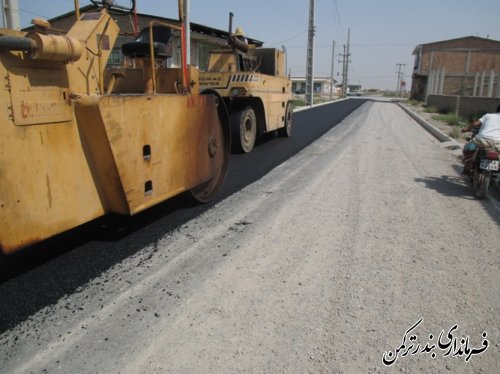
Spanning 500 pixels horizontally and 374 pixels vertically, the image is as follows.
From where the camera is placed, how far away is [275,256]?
3.96 metres

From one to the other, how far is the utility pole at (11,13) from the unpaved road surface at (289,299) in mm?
4340

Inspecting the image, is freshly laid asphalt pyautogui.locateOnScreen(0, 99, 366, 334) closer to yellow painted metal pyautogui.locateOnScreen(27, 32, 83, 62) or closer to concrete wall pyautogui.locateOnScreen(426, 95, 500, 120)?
yellow painted metal pyautogui.locateOnScreen(27, 32, 83, 62)

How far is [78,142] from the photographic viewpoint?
325 cm

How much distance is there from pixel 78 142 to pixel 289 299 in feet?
6.58

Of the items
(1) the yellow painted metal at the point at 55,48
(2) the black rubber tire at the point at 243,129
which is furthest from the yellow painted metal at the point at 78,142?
(2) the black rubber tire at the point at 243,129

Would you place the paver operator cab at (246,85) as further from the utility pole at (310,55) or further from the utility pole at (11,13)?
the utility pole at (310,55)

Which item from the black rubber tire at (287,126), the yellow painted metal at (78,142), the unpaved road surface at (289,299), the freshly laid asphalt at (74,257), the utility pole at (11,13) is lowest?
the unpaved road surface at (289,299)

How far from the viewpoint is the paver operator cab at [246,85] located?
30.8 feet

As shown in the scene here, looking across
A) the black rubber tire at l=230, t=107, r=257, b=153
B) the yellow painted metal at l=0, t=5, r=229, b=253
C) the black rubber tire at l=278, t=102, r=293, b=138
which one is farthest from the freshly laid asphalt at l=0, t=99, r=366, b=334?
the black rubber tire at l=278, t=102, r=293, b=138

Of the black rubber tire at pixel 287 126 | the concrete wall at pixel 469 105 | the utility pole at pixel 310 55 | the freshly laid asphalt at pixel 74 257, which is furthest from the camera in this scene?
the utility pole at pixel 310 55

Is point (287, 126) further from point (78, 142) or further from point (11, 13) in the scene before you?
point (78, 142)

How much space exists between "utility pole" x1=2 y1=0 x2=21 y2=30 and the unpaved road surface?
4.34 m

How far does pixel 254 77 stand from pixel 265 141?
8.78 feet

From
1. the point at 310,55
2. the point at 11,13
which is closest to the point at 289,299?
the point at 11,13
